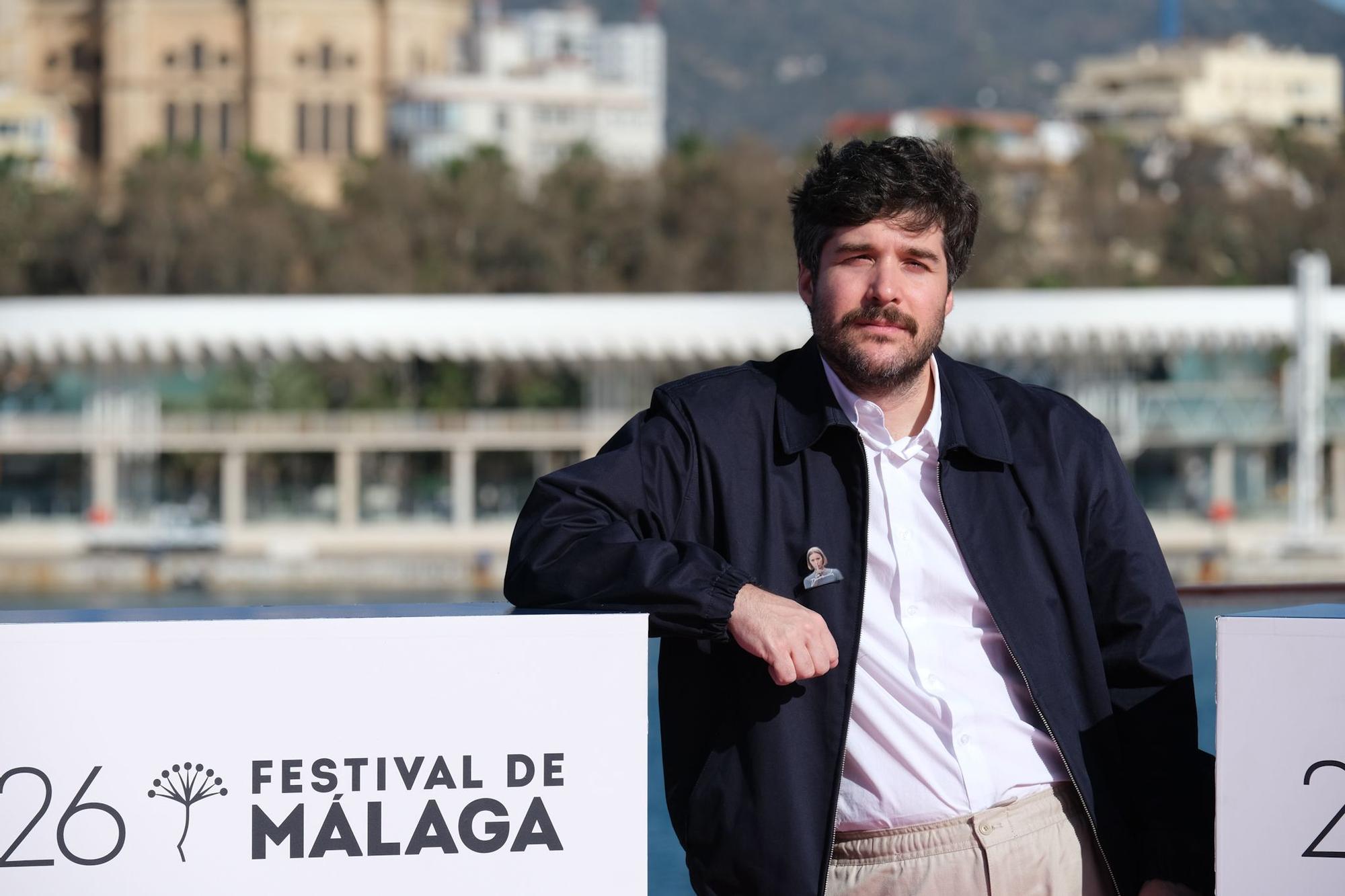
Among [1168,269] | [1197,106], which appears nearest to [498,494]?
[1168,269]

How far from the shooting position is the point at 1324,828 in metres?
2.62

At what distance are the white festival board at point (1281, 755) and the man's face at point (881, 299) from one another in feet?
1.89

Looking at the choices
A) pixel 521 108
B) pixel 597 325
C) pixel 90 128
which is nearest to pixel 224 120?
pixel 90 128

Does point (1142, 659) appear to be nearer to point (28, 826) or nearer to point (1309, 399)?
point (28, 826)

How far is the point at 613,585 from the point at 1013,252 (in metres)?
50.5

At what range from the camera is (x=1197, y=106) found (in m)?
117

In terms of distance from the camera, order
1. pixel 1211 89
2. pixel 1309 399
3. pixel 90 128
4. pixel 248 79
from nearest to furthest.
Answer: pixel 1309 399 < pixel 248 79 < pixel 90 128 < pixel 1211 89

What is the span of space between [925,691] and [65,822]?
1.12 m

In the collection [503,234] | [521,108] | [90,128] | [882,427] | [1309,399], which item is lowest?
[882,427]

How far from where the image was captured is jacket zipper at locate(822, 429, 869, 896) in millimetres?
2748

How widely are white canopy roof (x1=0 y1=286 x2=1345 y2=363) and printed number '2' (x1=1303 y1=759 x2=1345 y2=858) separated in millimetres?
31974

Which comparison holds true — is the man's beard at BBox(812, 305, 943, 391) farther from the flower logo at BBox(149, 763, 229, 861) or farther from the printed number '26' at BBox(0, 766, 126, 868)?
the printed number '26' at BBox(0, 766, 126, 868)

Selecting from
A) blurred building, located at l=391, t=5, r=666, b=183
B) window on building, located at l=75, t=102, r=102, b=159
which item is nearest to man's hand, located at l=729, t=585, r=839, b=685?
blurred building, located at l=391, t=5, r=666, b=183

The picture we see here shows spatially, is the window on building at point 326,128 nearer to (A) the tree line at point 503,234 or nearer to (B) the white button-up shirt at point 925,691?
(A) the tree line at point 503,234
